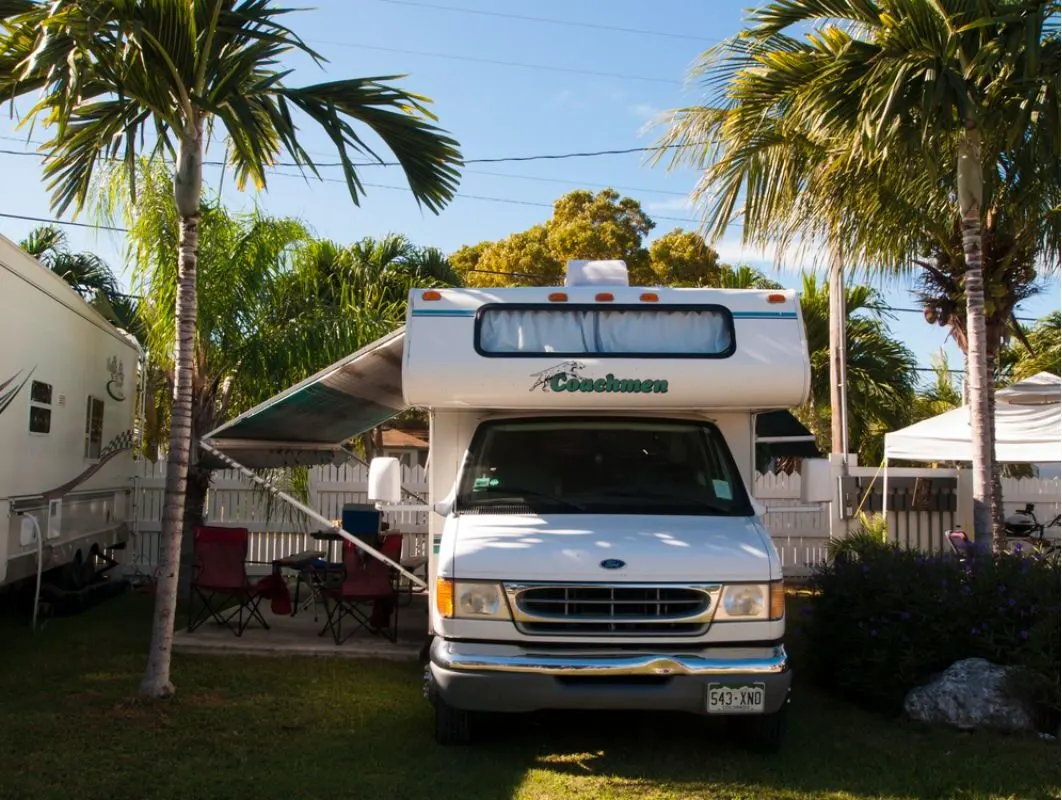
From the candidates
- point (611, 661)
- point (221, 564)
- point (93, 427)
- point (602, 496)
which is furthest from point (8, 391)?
point (611, 661)

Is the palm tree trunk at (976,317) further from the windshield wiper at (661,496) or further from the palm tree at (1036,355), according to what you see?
the palm tree at (1036,355)

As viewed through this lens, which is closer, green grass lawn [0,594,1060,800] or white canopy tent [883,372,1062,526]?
green grass lawn [0,594,1060,800]

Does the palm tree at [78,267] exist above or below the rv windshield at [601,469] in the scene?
above

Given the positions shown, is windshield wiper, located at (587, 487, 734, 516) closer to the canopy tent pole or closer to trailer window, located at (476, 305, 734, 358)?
trailer window, located at (476, 305, 734, 358)

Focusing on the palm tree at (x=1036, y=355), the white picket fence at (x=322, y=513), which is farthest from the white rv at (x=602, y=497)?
the palm tree at (x=1036, y=355)

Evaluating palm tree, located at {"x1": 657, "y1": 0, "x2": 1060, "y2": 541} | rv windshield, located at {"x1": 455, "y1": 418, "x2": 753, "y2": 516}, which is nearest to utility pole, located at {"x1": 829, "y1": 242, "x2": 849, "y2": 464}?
palm tree, located at {"x1": 657, "y1": 0, "x2": 1060, "y2": 541}

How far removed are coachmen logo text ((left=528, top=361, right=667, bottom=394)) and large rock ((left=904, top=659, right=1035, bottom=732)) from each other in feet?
8.34

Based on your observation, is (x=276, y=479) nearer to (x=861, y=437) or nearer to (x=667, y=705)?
(x=667, y=705)

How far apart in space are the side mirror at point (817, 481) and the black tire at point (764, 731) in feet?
4.51

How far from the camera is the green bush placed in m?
6.62

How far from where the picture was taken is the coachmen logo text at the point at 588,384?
6.38m

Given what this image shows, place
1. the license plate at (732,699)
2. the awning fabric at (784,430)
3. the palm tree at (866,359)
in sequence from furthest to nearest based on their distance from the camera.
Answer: the palm tree at (866,359), the awning fabric at (784,430), the license plate at (732,699)

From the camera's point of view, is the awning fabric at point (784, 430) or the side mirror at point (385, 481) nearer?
the side mirror at point (385, 481)

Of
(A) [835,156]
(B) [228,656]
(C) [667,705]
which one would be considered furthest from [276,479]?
(C) [667,705]
